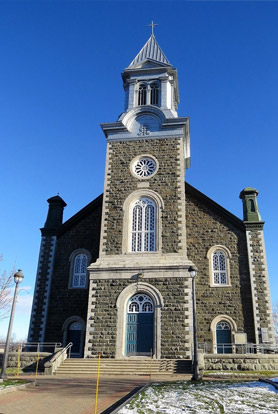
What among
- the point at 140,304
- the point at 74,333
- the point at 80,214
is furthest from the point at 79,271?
the point at 140,304

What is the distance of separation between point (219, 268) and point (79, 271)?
9562mm

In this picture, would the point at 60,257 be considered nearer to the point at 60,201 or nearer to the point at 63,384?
the point at 60,201

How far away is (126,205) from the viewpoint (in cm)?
2377

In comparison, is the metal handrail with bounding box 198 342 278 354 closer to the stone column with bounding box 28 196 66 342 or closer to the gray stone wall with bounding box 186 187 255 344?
the gray stone wall with bounding box 186 187 255 344

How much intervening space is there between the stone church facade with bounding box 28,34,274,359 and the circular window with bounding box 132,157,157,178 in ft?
0.23

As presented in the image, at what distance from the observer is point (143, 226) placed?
912 inches

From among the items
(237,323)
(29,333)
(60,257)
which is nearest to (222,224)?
(237,323)

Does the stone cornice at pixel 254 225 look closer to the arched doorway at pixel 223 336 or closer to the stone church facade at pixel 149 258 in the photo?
the stone church facade at pixel 149 258

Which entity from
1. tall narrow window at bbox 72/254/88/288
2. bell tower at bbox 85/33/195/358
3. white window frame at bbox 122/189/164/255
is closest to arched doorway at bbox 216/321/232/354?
bell tower at bbox 85/33/195/358

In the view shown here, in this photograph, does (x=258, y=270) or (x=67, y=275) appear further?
(x=67, y=275)

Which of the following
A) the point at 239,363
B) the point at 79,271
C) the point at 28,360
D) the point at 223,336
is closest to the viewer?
the point at 239,363

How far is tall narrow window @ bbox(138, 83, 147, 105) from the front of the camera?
1086 inches

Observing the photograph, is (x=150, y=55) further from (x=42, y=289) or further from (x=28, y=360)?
(x=28, y=360)

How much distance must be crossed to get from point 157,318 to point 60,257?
9.09 meters
